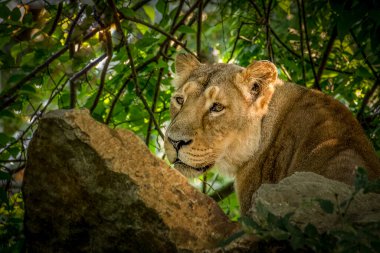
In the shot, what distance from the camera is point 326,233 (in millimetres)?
2273

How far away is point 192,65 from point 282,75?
71.5 inches

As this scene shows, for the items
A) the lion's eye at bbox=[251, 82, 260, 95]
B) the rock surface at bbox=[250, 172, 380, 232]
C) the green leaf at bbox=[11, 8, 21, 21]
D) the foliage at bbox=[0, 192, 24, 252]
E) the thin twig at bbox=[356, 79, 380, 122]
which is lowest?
the foliage at bbox=[0, 192, 24, 252]

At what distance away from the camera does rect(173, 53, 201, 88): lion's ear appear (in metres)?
5.08

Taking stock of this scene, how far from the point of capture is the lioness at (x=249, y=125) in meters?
4.28

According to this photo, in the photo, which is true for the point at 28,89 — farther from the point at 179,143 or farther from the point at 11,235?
the point at 11,235

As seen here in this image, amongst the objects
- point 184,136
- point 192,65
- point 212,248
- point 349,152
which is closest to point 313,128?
point 349,152

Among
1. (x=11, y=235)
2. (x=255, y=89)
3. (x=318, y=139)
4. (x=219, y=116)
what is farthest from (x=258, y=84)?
(x=11, y=235)

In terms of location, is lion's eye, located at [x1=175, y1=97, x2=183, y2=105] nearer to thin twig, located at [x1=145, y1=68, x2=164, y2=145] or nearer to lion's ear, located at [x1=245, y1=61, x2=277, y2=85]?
lion's ear, located at [x1=245, y1=61, x2=277, y2=85]

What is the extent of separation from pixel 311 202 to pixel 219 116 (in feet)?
6.51

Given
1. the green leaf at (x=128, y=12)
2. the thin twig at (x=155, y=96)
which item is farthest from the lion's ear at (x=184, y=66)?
the green leaf at (x=128, y=12)

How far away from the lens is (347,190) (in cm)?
281

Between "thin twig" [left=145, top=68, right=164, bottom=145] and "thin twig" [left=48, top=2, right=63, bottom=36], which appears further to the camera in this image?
"thin twig" [left=145, top=68, right=164, bottom=145]

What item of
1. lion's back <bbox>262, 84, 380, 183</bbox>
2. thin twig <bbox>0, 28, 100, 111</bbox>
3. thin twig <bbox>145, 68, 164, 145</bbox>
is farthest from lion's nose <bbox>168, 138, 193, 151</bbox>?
thin twig <bbox>0, 28, 100, 111</bbox>

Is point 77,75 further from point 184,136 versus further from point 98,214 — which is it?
point 98,214
